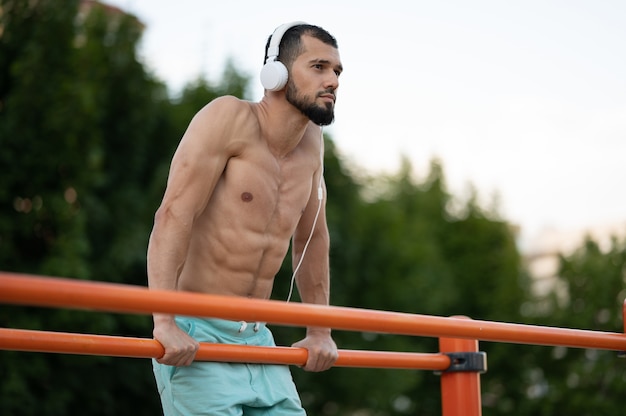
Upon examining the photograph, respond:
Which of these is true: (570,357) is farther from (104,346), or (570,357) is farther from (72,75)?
(104,346)

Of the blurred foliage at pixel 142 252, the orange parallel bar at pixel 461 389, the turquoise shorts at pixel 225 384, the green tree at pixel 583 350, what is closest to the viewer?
the turquoise shorts at pixel 225 384

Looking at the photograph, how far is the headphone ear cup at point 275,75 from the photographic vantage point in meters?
2.99

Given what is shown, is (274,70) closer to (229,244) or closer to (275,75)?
(275,75)

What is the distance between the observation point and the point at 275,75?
300 cm

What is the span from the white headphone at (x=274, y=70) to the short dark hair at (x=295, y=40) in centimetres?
1

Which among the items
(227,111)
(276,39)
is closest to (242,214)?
(227,111)

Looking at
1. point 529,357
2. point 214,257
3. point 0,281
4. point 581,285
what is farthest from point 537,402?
point 0,281

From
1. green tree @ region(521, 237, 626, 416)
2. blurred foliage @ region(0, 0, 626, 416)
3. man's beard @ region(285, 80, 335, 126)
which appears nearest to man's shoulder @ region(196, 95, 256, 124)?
man's beard @ region(285, 80, 335, 126)

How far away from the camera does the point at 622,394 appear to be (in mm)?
18031

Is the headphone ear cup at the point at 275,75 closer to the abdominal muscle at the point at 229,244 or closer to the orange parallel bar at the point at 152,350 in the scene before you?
the abdominal muscle at the point at 229,244

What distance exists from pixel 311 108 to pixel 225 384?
0.90 meters

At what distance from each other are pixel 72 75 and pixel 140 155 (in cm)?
235

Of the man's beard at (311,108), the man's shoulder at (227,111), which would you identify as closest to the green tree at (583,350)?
the man's beard at (311,108)

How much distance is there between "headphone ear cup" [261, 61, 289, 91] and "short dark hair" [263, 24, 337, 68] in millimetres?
46
